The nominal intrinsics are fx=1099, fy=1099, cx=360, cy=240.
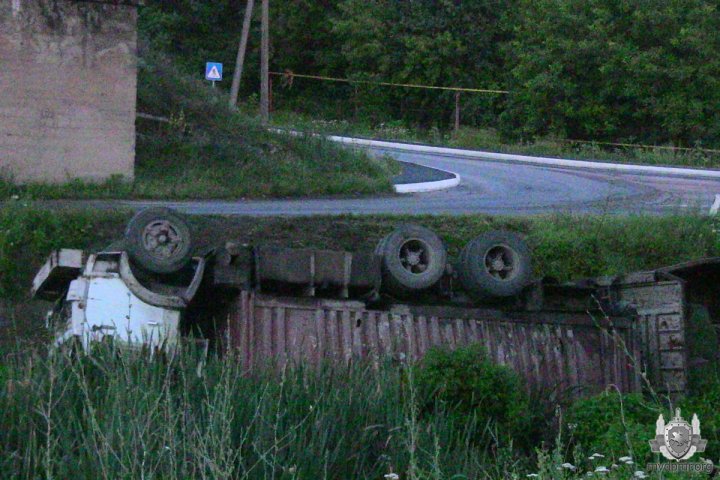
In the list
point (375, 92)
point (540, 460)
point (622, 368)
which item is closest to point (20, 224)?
point (622, 368)

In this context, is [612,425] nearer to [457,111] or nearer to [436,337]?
[436,337]

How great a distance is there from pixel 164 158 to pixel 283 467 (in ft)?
56.0

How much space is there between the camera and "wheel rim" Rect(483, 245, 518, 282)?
11.2 meters

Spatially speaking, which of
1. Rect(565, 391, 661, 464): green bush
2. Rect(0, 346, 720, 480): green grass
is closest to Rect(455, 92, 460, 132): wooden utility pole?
Rect(565, 391, 661, 464): green bush

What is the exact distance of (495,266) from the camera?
11.2 metres

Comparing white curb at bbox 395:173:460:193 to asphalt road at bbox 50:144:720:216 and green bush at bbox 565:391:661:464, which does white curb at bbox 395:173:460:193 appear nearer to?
asphalt road at bbox 50:144:720:216

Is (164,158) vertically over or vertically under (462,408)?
over

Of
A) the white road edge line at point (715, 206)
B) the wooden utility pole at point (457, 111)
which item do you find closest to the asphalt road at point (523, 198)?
the white road edge line at point (715, 206)

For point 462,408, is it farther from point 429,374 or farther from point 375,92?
point 375,92

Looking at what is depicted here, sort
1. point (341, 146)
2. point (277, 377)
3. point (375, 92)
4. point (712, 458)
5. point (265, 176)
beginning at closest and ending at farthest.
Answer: point (277, 377) < point (712, 458) < point (265, 176) < point (341, 146) < point (375, 92)

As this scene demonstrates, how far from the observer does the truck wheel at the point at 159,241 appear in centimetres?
1038

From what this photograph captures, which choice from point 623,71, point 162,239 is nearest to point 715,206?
point 162,239

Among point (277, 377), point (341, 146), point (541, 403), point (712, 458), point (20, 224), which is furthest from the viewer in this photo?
point (341, 146)

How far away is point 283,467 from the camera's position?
6.36 metres
